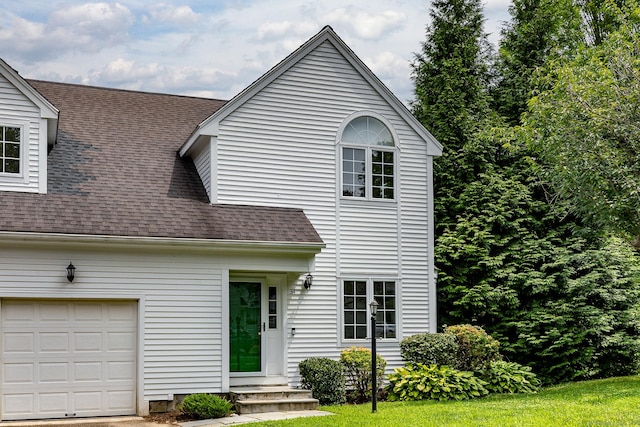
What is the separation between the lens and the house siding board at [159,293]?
13133mm

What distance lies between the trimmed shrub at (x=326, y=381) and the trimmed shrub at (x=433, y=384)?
1.16m

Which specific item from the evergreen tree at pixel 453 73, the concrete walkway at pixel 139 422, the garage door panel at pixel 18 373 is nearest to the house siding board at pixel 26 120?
the garage door panel at pixel 18 373

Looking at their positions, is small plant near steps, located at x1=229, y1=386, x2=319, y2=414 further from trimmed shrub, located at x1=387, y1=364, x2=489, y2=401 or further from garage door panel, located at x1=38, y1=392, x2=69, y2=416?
garage door panel, located at x1=38, y1=392, x2=69, y2=416

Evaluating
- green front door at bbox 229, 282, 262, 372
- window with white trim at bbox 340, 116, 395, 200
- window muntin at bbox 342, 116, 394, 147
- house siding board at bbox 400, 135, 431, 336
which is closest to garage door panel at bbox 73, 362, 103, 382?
green front door at bbox 229, 282, 262, 372

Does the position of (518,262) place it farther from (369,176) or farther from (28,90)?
(28,90)

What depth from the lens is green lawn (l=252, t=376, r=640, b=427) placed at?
11.5 metres

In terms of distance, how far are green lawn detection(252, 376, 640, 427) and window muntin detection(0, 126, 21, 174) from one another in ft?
21.8

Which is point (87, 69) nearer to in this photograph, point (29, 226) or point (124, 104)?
point (124, 104)

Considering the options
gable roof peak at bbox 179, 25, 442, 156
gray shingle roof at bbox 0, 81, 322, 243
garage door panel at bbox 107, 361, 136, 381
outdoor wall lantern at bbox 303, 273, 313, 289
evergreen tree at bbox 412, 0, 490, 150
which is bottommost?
garage door panel at bbox 107, 361, 136, 381

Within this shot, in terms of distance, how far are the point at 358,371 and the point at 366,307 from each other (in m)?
1.53

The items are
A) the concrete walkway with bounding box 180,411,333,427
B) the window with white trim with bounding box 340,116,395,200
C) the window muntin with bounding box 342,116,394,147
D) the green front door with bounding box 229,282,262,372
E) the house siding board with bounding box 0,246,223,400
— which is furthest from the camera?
the window muntin with bounding box 342,116,394,147

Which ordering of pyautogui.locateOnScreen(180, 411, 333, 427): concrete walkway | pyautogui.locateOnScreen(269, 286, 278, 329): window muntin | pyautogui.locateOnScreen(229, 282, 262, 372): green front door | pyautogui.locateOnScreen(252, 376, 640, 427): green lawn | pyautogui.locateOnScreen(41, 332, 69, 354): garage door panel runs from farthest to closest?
pyautogui.locateOnScreen(269, 286, 278, 329): window muntin → pyautogui.locateOnScreen(229, 282, 262, 372): green front door → pyautogui.locateOnScreen(41, 332, 69, 354): garage door panel → pyautogui.locateOnScreen(180, 411, 333, 427): concrete walkway → pyautogui.locateOnScreen(252, 376, 640, 427): green lawn

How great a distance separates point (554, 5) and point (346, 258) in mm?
12866

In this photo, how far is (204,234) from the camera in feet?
46.8
